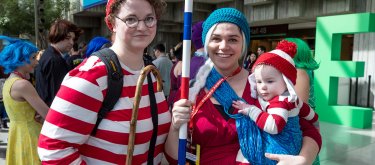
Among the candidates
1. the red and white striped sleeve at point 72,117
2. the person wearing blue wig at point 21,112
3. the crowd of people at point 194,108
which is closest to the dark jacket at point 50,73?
the person wearing blue wig at point 21,112

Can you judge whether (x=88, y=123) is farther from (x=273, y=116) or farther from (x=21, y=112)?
(x=21, y=112)

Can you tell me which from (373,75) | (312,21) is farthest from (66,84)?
(312,21)

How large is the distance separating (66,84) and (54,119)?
0.46 feet

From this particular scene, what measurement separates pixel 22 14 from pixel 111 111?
17708 mm

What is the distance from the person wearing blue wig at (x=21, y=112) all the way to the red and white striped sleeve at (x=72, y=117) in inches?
→ 65.9

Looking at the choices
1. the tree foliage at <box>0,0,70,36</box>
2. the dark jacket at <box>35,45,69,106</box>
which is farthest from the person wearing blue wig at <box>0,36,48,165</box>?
the tree foliage at <box>0,0,70,36</box>

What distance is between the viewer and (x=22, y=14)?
16.7m

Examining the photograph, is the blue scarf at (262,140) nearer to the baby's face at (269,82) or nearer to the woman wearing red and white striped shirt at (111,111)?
the baby's face at (269,82)

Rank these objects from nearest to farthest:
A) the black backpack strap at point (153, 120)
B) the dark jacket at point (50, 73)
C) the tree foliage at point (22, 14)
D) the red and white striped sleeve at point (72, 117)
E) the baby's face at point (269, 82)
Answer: the red and white striped sleeve at point (72, 117) → the black backpack strap at point (153, 120) → the baby's face at point (269, 82) → the dark jacket at point (50, 73) → the tree foliage at point (22, 14)

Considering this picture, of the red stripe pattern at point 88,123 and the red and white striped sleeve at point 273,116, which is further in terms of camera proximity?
the red and white striped sleeve at point 273,116

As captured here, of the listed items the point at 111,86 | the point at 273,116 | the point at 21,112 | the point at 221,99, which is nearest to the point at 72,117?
the point at 111,86

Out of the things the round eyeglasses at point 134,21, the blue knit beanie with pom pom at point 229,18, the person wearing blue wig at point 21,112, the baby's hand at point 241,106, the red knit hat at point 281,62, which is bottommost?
the person wearing blue wig at point 21,112

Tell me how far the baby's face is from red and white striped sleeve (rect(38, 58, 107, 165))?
75 cm

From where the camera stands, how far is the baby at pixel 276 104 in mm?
1519
